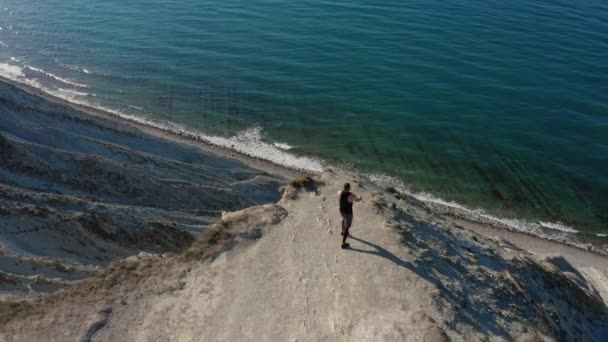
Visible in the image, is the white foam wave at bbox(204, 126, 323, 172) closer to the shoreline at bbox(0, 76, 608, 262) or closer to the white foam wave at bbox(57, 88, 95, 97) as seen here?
the shoreline at bbox(0, 76, 608, 262)

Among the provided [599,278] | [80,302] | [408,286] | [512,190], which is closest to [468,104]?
[512,190]

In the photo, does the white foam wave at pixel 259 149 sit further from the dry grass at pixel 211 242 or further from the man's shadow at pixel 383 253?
the man's shadow at pixel 383 253

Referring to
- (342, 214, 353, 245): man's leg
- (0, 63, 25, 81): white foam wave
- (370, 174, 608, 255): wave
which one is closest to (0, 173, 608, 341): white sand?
(342, 214, 353, 245): man's leg

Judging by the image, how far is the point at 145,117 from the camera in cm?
4850

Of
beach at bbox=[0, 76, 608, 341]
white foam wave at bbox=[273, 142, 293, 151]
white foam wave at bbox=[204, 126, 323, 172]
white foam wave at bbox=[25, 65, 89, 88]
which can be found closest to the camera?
beach at bbox=[0, 76, 608, 341]

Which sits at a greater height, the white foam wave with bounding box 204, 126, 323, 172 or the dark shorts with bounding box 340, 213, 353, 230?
the dark shorts with bounding box 340, 213, 353, 230

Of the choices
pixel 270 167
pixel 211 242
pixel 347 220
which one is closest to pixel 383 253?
pixel 347 220

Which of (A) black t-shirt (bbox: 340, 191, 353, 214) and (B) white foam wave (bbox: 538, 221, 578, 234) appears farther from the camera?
(B) white foam wave (bbox: 538, 221, 578, 234)

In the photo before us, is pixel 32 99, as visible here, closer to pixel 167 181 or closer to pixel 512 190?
pixel 167 181

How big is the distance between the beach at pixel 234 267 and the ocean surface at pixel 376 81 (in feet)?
36.9

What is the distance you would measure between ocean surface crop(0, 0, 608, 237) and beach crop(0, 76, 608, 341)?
11245mm

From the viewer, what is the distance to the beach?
16.8 metres

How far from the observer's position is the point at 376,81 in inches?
2096

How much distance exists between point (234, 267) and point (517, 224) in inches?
976
